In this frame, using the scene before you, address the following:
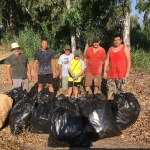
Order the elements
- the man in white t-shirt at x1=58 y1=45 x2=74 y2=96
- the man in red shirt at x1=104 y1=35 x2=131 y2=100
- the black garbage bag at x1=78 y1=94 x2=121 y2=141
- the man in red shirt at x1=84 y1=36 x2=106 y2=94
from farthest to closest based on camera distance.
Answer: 1. the man in white t-shirt at x1=58 y1=45 x2=74 y2=96
2. the man in red shirt at x1=84 y1=36 x2=106 y2=94
3. the man in red shirt at x1=104 y1=35 x2=131 y2=100
4. the black garbage bag at x1=78 y1=94 x2=121 y2=141

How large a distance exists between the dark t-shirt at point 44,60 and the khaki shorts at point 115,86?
1383 millimetres

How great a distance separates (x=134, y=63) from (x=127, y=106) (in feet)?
17.5

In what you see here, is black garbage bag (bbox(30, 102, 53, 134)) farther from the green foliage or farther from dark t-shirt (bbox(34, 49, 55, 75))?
the green foliage

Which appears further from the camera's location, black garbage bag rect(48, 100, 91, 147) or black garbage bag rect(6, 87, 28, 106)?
black garbage bag rect(6, 87, 28, 106)

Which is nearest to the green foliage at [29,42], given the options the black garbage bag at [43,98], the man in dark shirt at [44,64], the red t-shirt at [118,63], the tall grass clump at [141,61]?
the tall grass clump at [141,61]

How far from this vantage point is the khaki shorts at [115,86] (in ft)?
16.2

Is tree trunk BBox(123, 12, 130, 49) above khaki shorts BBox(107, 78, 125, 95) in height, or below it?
above

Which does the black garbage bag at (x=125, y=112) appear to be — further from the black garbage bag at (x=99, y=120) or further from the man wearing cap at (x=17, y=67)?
the man wearing cap at (x=17, y=67)

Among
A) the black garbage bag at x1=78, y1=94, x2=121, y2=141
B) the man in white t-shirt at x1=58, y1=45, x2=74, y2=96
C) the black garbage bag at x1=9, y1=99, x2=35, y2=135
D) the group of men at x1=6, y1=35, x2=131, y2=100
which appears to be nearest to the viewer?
the black garbage bag at x1=78, y1=94, x2=121, y2=141

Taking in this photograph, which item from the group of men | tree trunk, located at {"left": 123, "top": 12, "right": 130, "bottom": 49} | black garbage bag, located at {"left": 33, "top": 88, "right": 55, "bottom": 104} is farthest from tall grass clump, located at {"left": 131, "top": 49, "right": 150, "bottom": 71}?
black garbage bag, located at {"left": 33, "top": 88, "right": 55, "bottom": 104}

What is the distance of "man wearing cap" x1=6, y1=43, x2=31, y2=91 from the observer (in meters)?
5.03

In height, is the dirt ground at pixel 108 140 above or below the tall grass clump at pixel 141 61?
below

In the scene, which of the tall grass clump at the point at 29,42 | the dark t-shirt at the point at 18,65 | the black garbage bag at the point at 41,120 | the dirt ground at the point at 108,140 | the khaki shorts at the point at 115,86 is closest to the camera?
the dirt ground at the point at 108,140

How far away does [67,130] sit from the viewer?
148 inches
